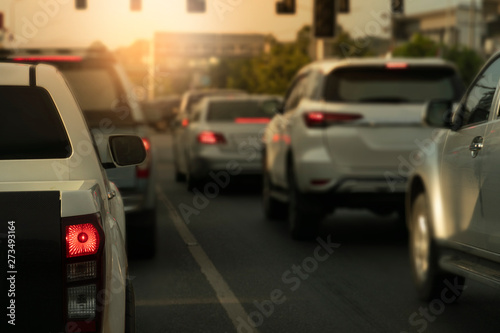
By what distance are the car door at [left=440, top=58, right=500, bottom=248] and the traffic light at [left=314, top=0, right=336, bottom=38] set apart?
20.7m

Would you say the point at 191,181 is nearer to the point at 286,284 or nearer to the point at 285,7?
the point at 286,284

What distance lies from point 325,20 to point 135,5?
6.03 metres

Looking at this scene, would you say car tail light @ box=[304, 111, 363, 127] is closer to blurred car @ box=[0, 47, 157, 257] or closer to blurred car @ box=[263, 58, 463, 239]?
blurred car @ box=[263, 58, 463, 239]

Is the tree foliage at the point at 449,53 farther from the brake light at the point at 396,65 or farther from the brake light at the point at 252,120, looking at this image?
the brake light at the point at 396,65

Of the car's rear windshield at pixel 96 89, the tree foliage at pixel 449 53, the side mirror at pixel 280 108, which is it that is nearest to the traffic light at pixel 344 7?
the side mirror at pixel 280 108

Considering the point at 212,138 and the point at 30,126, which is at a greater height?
the point at 30,126

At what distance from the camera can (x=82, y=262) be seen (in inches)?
147

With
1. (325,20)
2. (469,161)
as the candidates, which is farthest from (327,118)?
(325,20)

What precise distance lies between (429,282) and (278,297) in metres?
1.15

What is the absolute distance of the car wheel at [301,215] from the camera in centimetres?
1072

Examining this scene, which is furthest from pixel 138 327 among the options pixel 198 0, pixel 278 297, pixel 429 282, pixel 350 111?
pixel 198 0

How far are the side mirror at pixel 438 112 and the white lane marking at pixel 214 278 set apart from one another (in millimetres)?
1935

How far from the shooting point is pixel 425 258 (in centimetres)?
779

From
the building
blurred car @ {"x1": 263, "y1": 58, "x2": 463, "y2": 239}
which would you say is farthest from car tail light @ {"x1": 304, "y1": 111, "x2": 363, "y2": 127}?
the building
